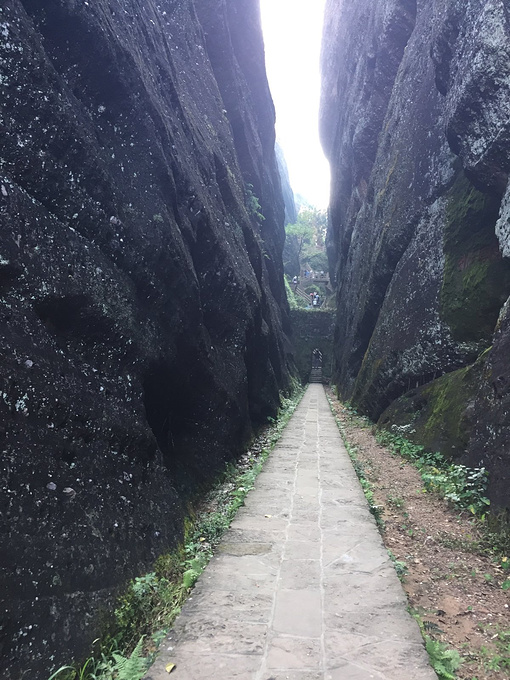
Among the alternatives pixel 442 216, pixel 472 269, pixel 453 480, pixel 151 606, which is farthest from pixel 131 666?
pixel 442 216

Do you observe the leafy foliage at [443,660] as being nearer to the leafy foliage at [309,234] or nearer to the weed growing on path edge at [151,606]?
the weed growing on path edge at [151,606]

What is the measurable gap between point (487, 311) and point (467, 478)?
3.93 m

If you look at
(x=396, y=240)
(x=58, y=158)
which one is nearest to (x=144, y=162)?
(x=58, y=158)

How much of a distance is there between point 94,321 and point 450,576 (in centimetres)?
418

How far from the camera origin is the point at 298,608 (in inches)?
124

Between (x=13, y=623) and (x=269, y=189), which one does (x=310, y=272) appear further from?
(x=13, y=623)

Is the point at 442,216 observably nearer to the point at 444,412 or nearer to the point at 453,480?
the point at 444,412

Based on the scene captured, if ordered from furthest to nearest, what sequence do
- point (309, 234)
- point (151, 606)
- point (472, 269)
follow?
1. point (309, 234)
2. point (472, 269)
3. point (151, 606)

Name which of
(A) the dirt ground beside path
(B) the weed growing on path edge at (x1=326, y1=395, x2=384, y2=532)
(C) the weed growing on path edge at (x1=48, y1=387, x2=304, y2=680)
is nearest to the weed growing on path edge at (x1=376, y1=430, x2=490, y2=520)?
(A) the dirt ground beside path

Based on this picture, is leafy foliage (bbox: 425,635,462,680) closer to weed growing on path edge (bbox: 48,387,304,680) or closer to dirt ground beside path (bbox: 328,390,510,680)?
dirt ground beside path (bbox: 328,390,510,680)

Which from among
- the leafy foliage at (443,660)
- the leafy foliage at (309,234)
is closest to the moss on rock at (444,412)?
the leafy foliage at (443,660)

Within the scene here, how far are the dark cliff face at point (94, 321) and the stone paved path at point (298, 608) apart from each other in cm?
75

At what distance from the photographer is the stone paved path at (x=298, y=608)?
99.4 inches

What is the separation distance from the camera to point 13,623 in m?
2.50
